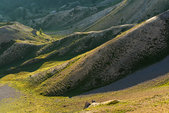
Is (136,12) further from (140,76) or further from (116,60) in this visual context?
(140,76)

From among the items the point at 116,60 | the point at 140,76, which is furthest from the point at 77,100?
the point at 140,76

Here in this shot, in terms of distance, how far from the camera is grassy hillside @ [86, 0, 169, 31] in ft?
414

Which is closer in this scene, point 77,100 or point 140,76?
point 77,100

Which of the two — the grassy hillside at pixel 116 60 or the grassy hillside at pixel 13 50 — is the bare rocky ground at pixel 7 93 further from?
the grassy hillside at pixel 13 50

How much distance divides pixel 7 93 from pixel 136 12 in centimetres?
14284

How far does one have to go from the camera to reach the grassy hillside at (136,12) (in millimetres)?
126312

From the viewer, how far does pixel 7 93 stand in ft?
232

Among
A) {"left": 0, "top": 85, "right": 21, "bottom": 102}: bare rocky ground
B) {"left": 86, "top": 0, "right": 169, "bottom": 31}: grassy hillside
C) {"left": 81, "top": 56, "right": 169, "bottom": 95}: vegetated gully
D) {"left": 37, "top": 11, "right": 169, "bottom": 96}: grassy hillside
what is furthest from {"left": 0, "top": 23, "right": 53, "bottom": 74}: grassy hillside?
{"left": 81, "top": 56, "right": 169, "bottom": 95}: vegetated gully

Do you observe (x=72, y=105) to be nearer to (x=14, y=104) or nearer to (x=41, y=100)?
(x=41, y=100)

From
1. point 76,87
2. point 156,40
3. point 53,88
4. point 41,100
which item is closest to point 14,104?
point 41,100

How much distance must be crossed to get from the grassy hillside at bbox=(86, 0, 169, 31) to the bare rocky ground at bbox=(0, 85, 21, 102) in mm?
121251

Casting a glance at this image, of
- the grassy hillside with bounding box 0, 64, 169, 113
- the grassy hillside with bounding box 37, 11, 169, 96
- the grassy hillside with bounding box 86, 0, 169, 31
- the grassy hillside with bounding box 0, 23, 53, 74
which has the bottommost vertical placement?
the grassy hillside with bounding box 0, 64, 169, 113

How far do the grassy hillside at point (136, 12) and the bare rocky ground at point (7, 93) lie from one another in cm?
12125

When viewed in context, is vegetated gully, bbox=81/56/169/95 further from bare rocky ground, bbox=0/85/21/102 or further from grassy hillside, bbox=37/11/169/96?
bare rocky ground, bbox=0/85/21/102
